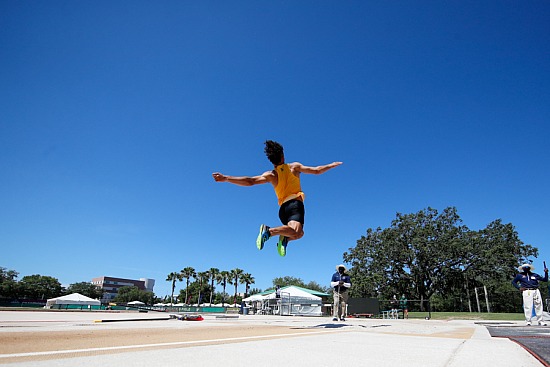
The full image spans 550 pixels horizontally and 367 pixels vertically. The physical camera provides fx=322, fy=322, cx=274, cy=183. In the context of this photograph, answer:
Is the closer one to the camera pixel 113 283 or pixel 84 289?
pixel 84 289

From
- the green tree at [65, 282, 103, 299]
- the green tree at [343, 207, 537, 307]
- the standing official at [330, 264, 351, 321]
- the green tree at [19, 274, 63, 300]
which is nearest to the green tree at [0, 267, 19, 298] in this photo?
the green tree at [19, 274, 63, 300]

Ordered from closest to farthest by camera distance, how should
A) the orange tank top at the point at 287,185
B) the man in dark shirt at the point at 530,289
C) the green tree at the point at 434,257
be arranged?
the orange tank top at the point at 287,185 < the man in dark shirt at the point at 530,289 < the green tree at the point at 434,257

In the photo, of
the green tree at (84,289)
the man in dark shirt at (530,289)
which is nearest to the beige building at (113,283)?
the green tree at (84,289)

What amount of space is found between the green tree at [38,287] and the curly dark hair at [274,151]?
300 feet

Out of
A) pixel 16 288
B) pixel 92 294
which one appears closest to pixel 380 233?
pixel 16 288

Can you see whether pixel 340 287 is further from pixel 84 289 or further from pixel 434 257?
pixel 84 289

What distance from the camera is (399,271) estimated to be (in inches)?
1467

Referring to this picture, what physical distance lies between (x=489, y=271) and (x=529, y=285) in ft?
101

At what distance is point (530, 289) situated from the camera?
27.3 feet

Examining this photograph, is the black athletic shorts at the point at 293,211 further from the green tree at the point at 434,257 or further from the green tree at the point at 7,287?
the green tree at the point at 7,287

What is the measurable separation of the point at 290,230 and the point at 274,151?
1.30 metres

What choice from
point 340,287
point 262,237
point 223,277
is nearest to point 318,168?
point 262,237

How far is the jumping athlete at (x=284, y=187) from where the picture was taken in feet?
15.0

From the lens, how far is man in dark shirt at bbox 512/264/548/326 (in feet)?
26.0
